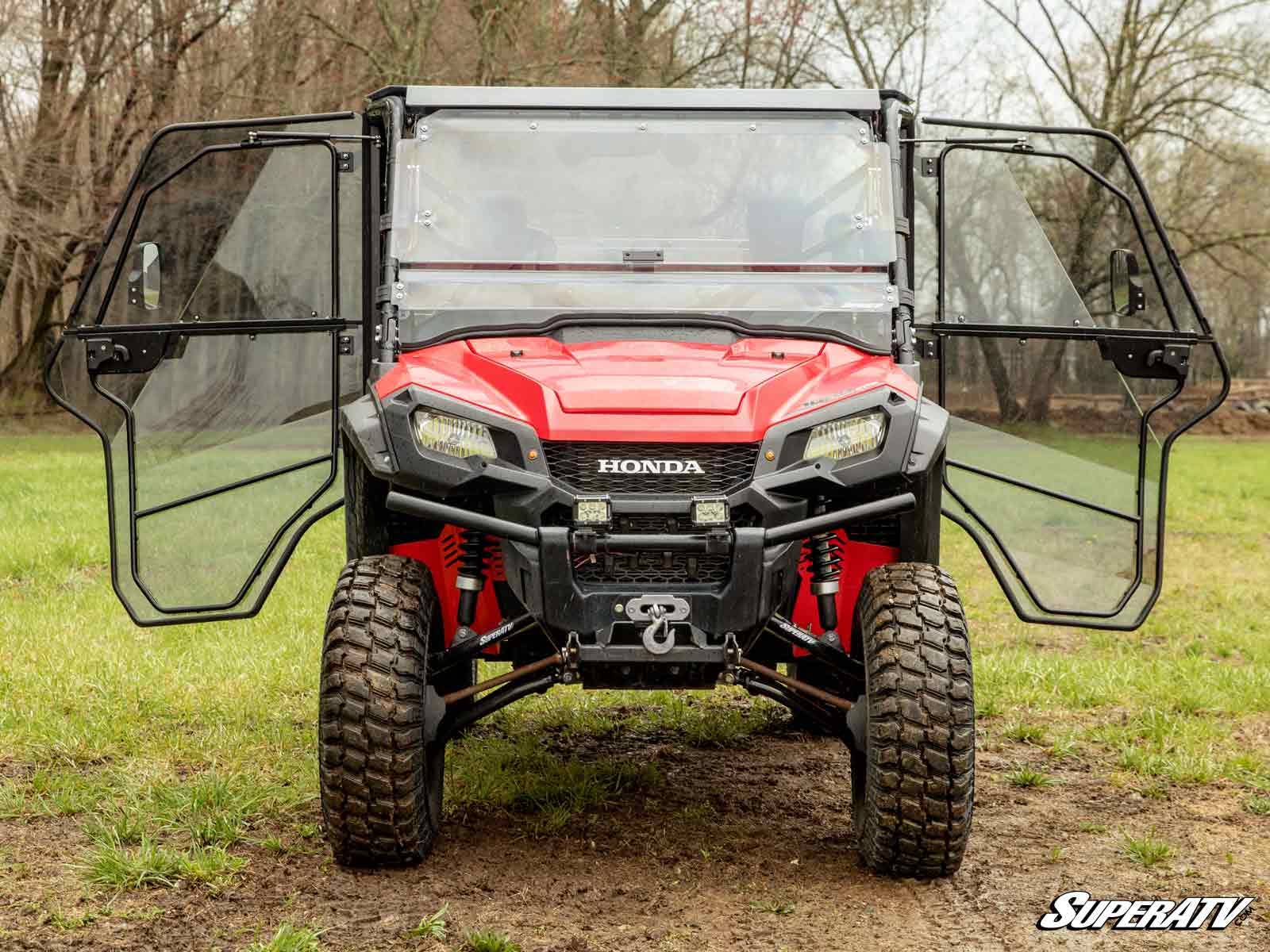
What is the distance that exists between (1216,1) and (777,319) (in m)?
23.9

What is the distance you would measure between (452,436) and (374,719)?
2.48 ft

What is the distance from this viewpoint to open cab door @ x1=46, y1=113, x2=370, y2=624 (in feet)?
17.6

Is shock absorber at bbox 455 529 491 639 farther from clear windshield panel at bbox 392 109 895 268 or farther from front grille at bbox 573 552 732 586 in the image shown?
clear windshield panel at bbox 392 109 895 268

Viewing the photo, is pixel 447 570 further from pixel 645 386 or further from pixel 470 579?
pixel 645 386

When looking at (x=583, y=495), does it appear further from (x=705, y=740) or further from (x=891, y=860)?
(x=705, y=740)

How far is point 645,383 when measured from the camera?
426 centimetres

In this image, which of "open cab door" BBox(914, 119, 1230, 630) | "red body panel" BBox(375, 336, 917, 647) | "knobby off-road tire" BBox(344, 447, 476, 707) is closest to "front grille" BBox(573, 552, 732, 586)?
"red body panel" BBox(375, 336, 917, 647)

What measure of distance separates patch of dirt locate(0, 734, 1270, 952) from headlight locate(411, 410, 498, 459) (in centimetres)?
116

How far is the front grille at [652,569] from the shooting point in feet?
13.6

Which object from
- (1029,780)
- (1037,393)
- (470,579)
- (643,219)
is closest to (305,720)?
(470,579)

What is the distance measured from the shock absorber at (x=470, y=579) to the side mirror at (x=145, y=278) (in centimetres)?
124

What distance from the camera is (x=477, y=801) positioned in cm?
514

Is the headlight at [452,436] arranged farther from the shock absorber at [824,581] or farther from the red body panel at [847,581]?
the red body panel at [847,581]

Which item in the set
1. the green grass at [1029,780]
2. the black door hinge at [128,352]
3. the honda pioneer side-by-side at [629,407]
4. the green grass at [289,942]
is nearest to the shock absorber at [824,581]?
the honda pioneer side-by-side at [629,407]
